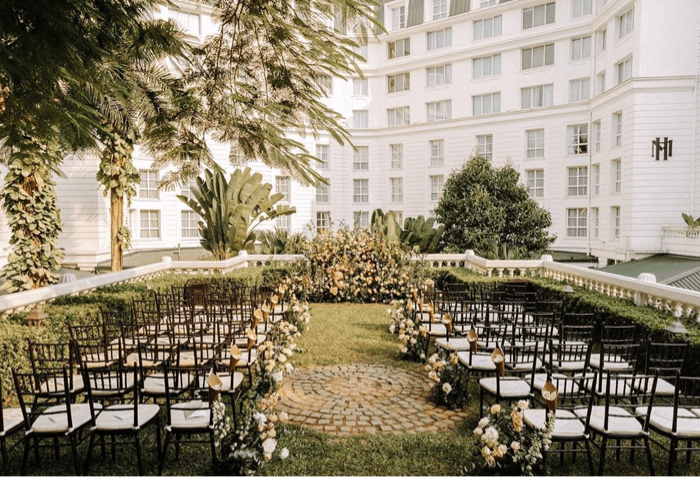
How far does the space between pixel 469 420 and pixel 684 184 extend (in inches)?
981

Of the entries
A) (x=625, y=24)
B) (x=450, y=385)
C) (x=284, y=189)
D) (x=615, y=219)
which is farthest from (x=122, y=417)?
(x=284, y=189)

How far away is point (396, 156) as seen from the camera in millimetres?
38562

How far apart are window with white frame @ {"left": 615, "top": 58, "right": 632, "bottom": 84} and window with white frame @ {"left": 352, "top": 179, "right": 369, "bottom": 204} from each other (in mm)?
18795

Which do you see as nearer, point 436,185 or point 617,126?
point 617,126

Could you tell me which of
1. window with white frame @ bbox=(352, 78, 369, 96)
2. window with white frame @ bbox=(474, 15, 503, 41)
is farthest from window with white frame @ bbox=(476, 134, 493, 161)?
window with white frame @ bbox=(352, 78, 369, 96)

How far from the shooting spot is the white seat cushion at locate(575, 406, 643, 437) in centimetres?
457

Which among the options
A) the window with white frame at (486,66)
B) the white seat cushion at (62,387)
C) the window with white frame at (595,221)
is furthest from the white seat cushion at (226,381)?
the window with white frame at (486,66)

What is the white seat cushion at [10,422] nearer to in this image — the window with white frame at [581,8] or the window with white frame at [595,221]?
the window with white frame at [595,221]

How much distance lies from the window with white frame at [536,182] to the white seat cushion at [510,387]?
29.2 m

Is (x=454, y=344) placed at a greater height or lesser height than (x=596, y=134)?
lesser

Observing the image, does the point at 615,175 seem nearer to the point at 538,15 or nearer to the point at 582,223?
the point at 582,223

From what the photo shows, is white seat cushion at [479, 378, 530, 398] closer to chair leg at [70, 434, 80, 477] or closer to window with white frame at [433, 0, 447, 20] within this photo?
chair leg at [70, 434, 80, 477]

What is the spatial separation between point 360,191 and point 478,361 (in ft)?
108

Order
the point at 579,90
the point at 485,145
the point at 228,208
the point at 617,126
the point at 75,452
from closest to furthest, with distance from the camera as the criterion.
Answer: the point at 75,452 < the point at 228,208 < the point at 617,126 < the point at 579,90 < the point at 485,145
